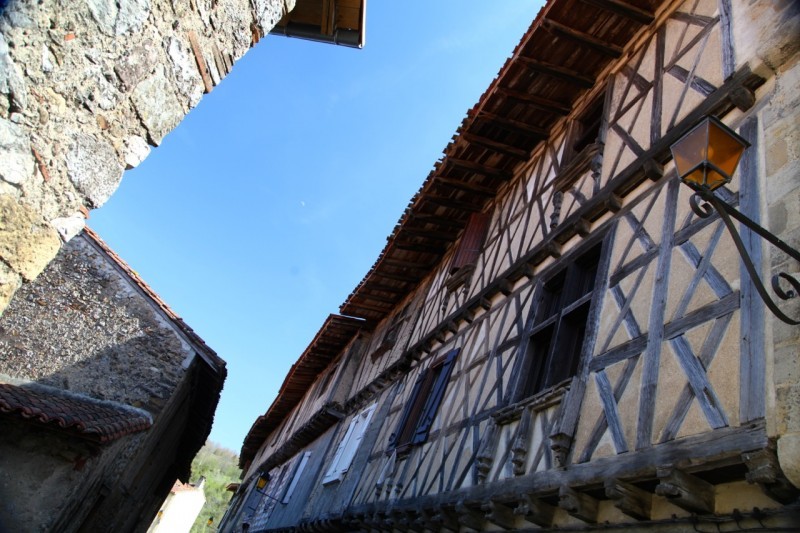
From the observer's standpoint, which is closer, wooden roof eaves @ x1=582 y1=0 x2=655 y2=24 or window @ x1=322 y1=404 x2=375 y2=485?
wooden roof eaves @ x1=582 y1=0 x2=655 y2=24

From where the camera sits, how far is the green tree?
159ft

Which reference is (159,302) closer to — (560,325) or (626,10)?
(560,325)

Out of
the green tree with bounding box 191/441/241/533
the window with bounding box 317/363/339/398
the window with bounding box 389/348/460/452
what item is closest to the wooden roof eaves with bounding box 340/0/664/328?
the window with bounding box 389/348/460/452

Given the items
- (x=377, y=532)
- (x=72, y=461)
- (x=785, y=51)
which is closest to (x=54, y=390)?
(x=72, y=461)

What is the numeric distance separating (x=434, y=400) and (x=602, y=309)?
3524 mm

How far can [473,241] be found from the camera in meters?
9.53

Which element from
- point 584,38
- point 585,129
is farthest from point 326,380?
point 584,38

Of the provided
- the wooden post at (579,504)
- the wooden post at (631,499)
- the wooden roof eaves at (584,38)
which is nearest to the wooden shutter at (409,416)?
the wooden post at (579,504)

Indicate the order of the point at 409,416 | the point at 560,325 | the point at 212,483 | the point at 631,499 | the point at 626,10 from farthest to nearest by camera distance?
the point at 212,483, the point at 409,416, the point at 626,10, the point at 560,325, the point at 631,499

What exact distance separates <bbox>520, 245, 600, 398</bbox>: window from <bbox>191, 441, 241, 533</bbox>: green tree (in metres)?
42.8

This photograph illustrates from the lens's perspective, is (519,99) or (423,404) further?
(423,404)

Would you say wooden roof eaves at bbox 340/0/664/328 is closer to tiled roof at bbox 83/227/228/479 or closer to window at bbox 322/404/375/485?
window at bbox 322/404/375/485

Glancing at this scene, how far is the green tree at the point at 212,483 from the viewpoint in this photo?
48.4 m

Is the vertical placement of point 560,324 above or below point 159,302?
below
